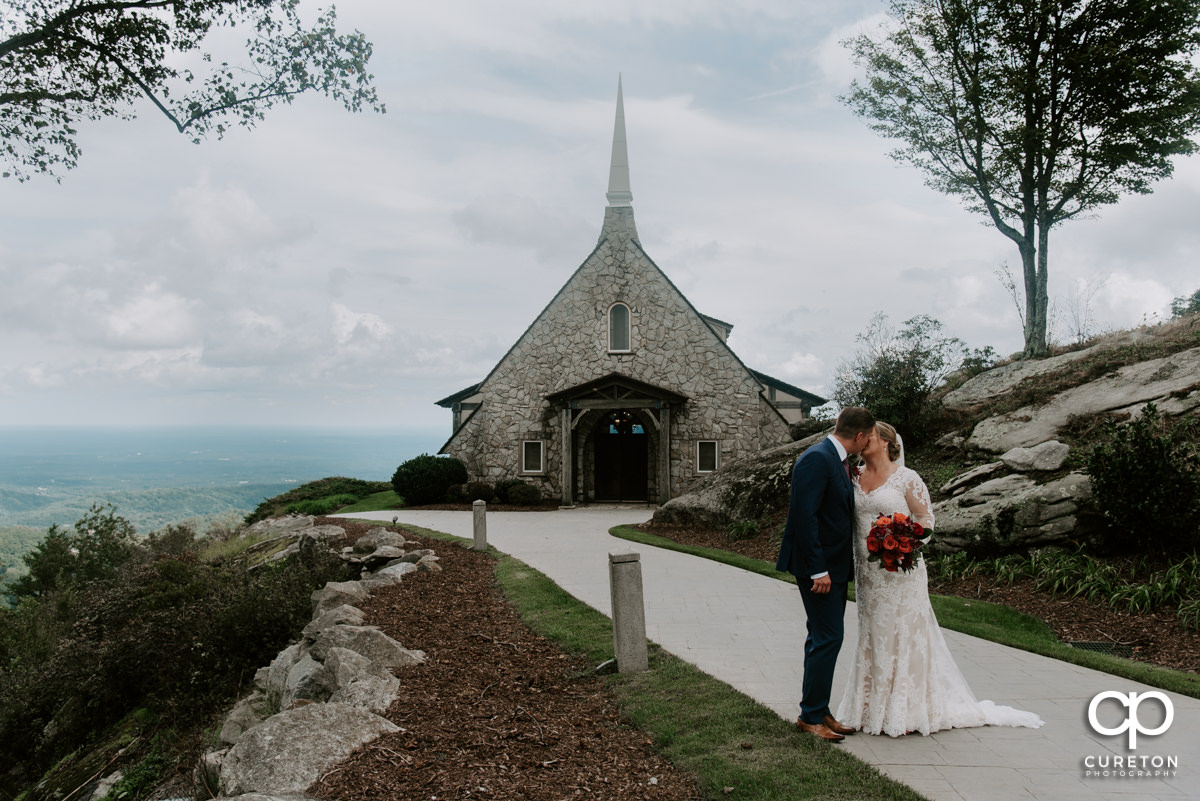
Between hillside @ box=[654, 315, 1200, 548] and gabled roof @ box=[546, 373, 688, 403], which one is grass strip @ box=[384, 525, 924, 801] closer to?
hillside @ box=[654, 315, 1200, 548]

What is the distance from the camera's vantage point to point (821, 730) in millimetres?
5000

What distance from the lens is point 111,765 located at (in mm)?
8180

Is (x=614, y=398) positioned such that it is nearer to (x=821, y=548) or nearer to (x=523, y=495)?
(x=523, y=495)

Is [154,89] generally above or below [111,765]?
above

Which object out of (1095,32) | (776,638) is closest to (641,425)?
(1095,32)

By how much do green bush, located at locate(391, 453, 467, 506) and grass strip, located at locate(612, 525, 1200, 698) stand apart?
15.6 m

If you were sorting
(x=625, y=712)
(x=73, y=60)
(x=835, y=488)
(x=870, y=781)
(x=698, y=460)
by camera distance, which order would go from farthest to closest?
1. (x=698, y=460)
2. (x=73, y=60)
3. (x=625, y=712)
4. (x=835, y=488)
5. (x=870, y=781)

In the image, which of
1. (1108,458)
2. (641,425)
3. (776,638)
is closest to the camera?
(776,638)

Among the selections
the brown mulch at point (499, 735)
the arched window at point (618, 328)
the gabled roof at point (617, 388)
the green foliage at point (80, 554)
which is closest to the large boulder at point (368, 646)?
the brown mulch at point (499, 735)

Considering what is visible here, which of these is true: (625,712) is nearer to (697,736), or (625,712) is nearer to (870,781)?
(697,736)

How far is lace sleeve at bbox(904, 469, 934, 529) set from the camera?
5.09 metres

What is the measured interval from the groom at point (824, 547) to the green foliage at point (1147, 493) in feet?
22.3

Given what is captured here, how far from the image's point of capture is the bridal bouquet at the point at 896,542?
16.1ft

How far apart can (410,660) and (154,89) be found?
1020cm
